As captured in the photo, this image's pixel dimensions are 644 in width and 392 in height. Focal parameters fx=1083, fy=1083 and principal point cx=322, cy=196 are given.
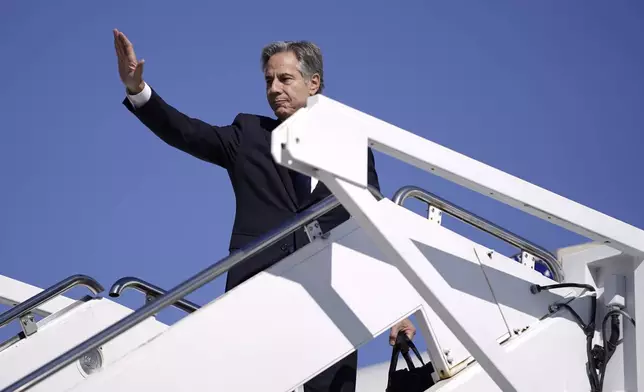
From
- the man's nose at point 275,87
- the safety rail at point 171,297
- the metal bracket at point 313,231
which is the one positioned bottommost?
the safety rail at point 171,297

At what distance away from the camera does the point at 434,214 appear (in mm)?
4418

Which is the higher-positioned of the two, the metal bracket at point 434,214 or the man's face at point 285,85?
the man's face at point 285,85

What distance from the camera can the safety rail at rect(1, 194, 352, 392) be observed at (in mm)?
3766

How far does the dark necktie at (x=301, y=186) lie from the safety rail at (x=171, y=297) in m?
0.56

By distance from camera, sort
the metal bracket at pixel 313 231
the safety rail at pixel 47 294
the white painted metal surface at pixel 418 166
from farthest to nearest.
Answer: the safety rail at pixel 47 294 → the metal bracket at pixel 313 231 → the white painted metal surface at pixel 418 166

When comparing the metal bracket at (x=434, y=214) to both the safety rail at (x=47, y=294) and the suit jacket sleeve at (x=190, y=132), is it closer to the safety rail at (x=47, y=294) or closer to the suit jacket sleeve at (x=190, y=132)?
the suit jacket sleeve at (x=190, y=132)

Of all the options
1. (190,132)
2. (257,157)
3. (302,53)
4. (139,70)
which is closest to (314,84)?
(302,53)

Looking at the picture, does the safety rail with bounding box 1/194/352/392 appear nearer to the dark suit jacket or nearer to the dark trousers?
the dark suit jacket

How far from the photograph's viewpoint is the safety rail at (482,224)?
441 centimetres

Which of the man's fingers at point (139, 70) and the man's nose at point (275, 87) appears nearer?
the man's fingers at point (139, 70)

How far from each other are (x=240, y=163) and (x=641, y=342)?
6.07 ft

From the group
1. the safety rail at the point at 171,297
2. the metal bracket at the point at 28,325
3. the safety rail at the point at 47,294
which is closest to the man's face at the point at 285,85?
the safety rail at the point at 171,297

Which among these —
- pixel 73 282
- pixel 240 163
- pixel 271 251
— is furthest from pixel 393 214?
pixel 73 282

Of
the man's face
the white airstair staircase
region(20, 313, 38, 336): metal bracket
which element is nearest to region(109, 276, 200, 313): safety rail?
the white airstair staircase
